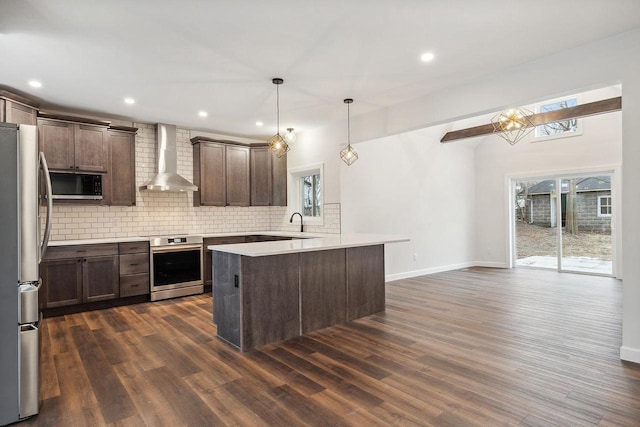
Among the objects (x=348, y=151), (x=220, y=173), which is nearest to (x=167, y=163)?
(x=220, y=173)

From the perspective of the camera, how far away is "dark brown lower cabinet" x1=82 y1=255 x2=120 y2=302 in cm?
486

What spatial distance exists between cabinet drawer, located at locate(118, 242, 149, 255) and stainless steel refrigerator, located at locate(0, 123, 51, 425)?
2.92 m

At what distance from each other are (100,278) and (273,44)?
3.94 metres

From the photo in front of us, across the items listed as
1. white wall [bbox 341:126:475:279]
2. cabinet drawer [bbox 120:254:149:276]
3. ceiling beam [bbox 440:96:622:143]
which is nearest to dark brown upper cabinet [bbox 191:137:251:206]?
cabinet drawer [bbox 120:254:149:276]

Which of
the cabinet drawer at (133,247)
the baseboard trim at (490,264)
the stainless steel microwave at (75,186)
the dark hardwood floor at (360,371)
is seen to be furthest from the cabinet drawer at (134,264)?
Result: the baseboard trim at (490,264)

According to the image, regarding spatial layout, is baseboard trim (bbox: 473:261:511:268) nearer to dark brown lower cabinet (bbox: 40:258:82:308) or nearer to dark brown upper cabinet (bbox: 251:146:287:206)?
dark brown upper cabinet (bbox: 251:146:287:206)

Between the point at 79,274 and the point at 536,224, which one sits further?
the point at 536,224

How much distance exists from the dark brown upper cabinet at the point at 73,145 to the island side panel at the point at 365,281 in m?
3.89

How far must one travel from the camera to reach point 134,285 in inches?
206

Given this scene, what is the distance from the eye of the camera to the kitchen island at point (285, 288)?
341cm

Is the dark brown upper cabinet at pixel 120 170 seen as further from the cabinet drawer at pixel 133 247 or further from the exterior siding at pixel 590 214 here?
the exterior siding at pixel 590 214

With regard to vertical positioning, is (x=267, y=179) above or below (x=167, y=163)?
below

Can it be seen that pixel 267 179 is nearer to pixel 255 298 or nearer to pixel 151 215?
pixel 151 215

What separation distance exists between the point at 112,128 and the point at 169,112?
90 centimetres
